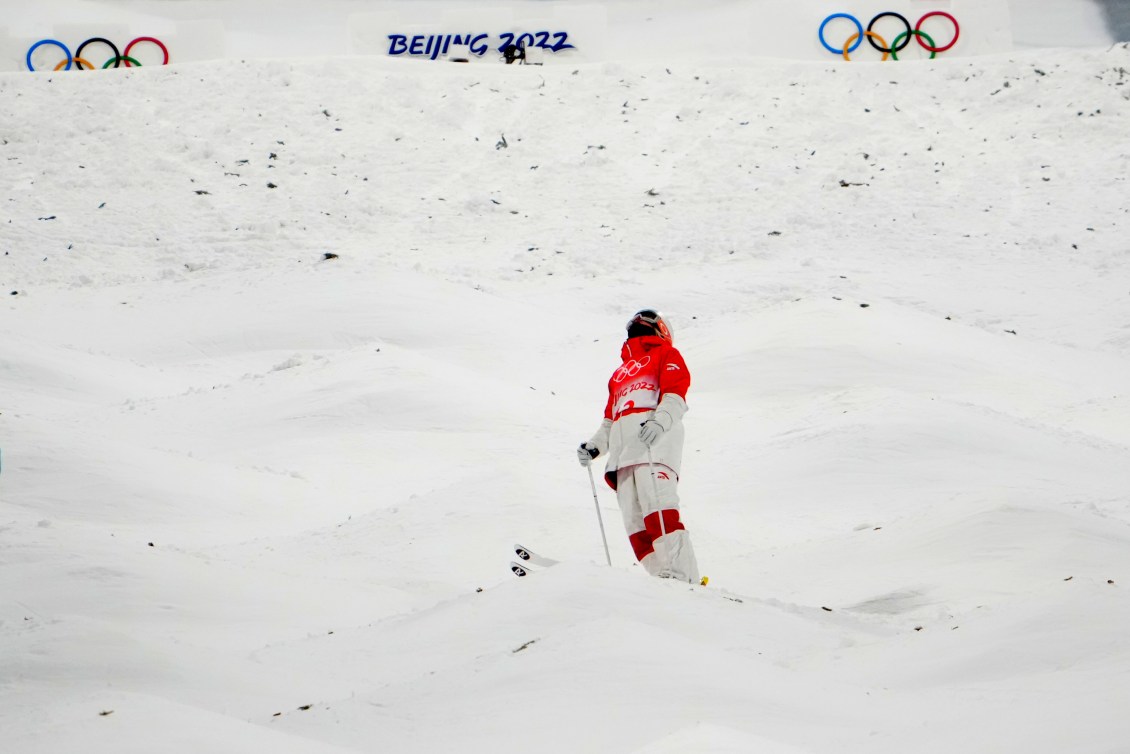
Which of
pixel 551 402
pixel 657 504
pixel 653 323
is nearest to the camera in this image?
pixel 657 504

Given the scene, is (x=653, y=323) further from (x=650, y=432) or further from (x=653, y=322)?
(x=650, y=432)

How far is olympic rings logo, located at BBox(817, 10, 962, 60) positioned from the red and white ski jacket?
2464 centimetres

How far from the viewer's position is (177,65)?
86.4 feet

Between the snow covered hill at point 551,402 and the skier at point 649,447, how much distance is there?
31 cm

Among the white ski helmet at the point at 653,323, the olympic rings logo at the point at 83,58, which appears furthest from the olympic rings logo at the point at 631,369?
the olympic rings logo at the point at 83,58

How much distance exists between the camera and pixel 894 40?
29750 mm

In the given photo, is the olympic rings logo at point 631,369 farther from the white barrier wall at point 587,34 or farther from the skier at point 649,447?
the white barrier wall at point 587,34

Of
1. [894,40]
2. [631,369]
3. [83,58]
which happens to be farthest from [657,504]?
[83,58]

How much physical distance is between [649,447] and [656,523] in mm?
429

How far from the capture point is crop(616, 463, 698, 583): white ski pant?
6.48 metres

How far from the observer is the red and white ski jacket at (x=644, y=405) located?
265 inches

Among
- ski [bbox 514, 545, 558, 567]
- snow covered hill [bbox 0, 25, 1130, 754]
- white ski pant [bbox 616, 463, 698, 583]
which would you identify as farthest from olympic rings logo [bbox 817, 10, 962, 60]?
ski [bbox 514, 545, 558, 567]

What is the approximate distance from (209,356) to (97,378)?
2016mm

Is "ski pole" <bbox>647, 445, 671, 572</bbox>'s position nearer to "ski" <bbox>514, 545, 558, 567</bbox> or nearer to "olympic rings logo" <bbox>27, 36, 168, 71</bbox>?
"ski" <bbox>514, 545, 558, 567</bbox>
